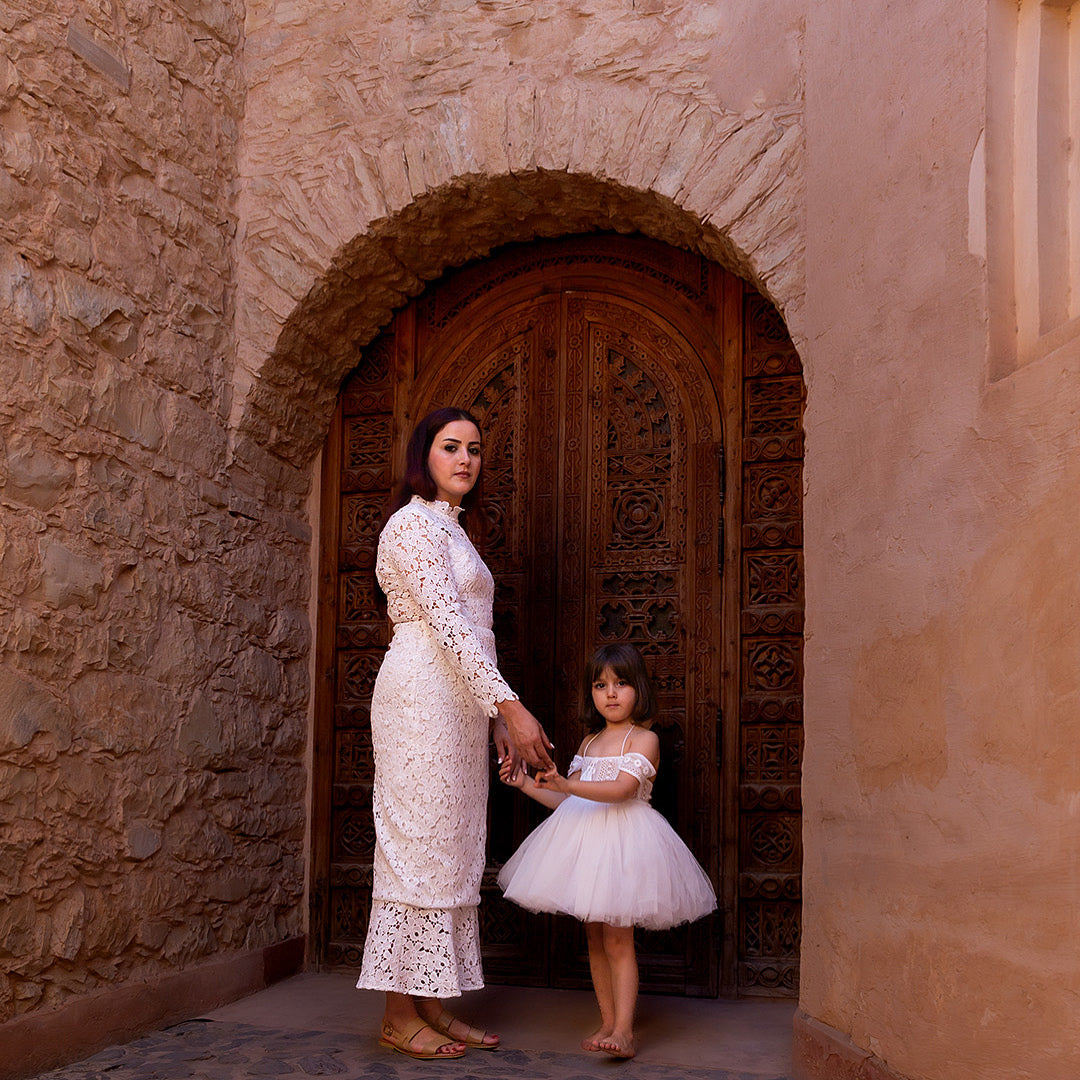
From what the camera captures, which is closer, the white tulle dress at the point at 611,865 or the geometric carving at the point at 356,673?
the white tulle dress at the point at 611,865

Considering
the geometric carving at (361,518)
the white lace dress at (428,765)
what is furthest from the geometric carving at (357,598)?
the white lace dress at (428,765)

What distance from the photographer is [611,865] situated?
3697mm

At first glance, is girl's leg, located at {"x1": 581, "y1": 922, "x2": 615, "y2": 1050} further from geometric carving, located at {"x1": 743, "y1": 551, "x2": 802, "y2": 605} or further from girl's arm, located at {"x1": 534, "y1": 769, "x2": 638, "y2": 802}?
geometric carving, located at {"x1": 743, "y1": 551, "x2": 802, "y2": 605}

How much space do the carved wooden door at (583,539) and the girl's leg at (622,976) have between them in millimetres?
731

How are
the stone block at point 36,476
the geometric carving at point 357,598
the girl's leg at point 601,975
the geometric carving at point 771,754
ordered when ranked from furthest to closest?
1. the geometric carving at point 357,598
2. the geometric carving at point 771,754
3. the girl's leg at point 601,975
4. the stone block at point 36,476

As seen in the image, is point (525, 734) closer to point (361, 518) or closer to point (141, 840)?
point (141, 840)

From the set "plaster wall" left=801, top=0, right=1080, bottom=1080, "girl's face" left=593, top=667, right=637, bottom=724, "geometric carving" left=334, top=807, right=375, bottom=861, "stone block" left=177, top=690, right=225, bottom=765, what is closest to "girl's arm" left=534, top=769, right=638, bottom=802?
"girl's face" left=593, top=667, right=637, bottom=724

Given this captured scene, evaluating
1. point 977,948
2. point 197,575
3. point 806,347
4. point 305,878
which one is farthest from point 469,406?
point 977,948

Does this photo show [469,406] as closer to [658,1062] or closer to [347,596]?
[347,596]

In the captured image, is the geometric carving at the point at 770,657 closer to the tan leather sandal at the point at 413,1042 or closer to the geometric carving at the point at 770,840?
the geometric carving at the point at 770,840

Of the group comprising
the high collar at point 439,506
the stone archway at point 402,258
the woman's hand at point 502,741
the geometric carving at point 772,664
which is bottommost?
the woman's hand at point 502,741

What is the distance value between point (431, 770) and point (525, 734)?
0.36m

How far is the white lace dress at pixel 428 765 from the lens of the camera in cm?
366

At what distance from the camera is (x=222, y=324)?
4.65 metres
